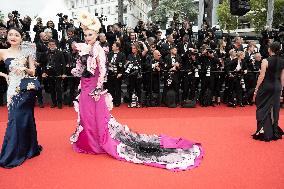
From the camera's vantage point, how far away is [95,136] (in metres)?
5.21

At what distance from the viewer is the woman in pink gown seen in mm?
4984

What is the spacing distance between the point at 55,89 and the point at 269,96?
17.8 ft

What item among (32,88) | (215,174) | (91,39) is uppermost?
(91,39)

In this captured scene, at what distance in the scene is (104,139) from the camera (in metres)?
5.17

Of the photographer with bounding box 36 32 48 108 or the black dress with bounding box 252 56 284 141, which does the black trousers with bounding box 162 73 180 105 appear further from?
the black dress with bounding box 252 56 284 141

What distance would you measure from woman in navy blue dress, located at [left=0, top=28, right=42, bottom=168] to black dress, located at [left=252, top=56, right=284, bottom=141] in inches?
149

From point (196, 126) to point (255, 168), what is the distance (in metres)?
2.43

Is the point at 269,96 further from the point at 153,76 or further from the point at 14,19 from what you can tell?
the point at 14,19

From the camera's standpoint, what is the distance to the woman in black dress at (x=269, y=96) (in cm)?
607

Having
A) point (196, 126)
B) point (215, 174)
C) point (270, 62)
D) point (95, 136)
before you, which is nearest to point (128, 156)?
point (95, 136)

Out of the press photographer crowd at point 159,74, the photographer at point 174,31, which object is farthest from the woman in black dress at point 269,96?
the photographer at point 174,31

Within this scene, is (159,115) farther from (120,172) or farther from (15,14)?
(15,14)

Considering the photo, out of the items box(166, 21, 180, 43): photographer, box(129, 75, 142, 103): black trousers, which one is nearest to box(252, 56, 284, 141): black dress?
box(129, 75, 142, 103): black trousers

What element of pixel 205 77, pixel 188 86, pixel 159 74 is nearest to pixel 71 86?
pixel 159 74
